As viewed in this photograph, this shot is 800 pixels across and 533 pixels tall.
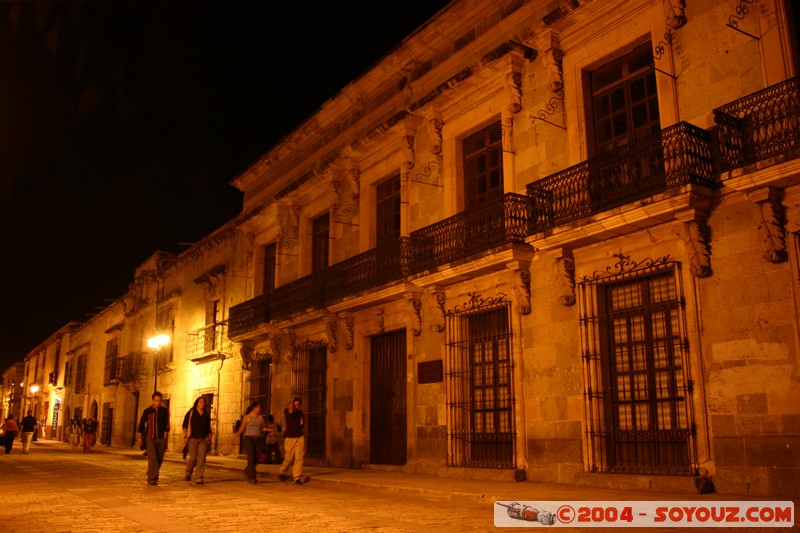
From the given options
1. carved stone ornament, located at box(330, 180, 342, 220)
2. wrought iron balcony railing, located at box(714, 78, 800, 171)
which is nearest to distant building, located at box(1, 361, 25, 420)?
carved stone ornament, located at box(330, 180, 342, 220)

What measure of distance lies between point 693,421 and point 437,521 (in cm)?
395

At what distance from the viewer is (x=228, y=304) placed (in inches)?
925

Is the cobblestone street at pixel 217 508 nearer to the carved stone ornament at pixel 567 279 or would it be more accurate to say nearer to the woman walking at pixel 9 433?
the carved stone ornament at pixel 567 279

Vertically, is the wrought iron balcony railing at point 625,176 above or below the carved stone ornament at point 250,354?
above

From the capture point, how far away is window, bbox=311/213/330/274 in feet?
63.3

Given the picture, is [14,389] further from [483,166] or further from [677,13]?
[677,13]

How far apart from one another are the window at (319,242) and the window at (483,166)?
18.7 feet

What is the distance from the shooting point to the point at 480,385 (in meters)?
13.2

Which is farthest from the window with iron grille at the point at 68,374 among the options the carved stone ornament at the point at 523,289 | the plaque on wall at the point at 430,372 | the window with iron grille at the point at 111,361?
the carved stone ornament at the point at 523,289

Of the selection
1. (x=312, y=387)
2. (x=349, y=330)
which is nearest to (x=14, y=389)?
(x=312, y=387)

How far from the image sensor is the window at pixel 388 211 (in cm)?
1655

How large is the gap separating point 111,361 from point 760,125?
32455 millimetres

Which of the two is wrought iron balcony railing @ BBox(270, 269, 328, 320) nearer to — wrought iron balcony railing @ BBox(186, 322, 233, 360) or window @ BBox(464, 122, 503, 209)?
wrought iron balcony railing @ BBox(186, 322, 233, 360)

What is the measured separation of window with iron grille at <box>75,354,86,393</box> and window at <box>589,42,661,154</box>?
3684 cm
